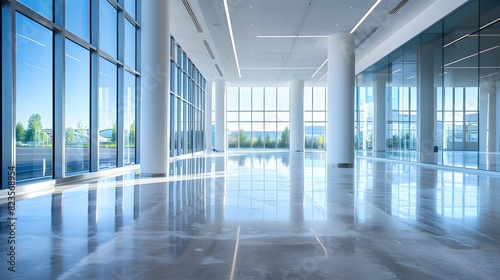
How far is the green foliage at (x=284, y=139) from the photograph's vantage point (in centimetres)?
4731

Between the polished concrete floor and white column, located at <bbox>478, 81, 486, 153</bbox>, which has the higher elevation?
white column, located at <bbox>478, 81, 486, 153</bbox>

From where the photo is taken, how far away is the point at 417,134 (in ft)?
65.8

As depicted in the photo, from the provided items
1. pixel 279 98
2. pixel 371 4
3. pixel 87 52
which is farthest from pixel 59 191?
pixel 279 98

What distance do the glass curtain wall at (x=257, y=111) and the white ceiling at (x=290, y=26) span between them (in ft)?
57.3

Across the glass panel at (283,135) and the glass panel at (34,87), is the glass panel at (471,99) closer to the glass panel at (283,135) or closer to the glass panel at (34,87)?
the glass panel at (34,87)

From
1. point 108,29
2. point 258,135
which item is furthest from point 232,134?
point 108,29

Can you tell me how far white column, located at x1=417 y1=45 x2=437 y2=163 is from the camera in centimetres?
1933

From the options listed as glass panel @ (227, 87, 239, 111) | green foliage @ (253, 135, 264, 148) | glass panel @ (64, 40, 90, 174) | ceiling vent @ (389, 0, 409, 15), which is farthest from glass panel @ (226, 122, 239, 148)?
glass panel @ (64, 40, 90, 174)

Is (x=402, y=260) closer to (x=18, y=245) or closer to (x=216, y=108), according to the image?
(x=18, y=245)

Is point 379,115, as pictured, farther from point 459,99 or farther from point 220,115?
point 220,115

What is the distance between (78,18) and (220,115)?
27.0 metres

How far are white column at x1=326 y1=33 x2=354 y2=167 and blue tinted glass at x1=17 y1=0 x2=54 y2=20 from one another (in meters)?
13.2

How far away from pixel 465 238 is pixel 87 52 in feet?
39.8

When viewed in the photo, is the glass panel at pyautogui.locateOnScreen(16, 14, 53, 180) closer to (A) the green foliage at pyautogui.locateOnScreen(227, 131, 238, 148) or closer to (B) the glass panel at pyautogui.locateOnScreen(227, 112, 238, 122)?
(B) the glass panel at pyautogui.locateOnScreen(227, 112, 238, 122)
